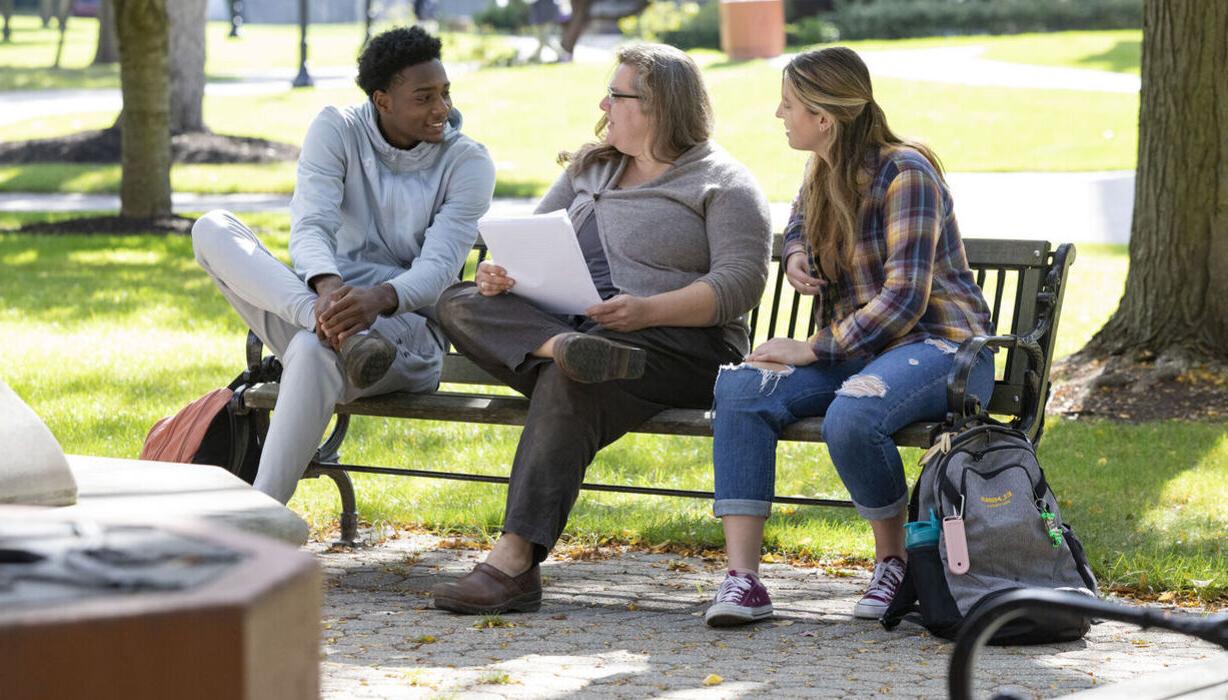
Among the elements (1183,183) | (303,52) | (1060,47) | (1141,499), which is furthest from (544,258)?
(1060,47)

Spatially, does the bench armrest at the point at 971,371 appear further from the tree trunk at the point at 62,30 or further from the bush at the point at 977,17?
the tree trunk at the point at 62,30

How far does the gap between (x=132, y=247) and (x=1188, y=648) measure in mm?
9469

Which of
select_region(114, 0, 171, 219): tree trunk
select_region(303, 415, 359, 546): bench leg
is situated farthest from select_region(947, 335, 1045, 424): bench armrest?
select_region(114, 0, 171, 219): tree trunk

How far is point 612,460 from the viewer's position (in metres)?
6.71

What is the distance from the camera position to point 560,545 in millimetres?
5609

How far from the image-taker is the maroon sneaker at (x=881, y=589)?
15.0 ft

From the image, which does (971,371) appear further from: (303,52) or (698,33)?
(698,33)

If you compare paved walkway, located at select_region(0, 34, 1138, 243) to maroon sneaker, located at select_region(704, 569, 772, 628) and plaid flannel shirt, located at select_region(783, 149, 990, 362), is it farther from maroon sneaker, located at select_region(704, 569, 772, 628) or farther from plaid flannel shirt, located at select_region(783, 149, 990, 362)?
maroon sneaker, located at select_region(704, 569, 772, 628)

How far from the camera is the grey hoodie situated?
5246 mm

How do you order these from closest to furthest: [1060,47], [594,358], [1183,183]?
[594,358]
[1183,183]
[1060,47]

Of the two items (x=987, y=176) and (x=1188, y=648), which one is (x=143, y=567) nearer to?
(x=1188, y=648)

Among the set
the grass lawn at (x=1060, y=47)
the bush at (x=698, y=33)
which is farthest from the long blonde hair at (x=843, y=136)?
the bush at (x=698, y=33)

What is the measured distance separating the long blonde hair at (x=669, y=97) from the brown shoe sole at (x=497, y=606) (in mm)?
1307

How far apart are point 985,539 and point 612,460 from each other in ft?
8.87
